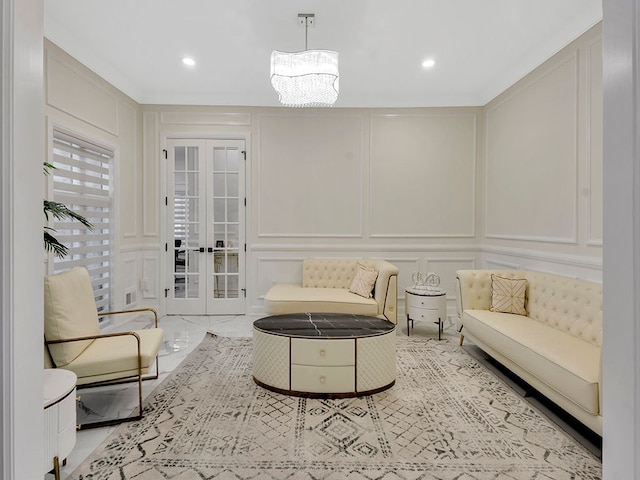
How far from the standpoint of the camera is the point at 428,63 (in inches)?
163

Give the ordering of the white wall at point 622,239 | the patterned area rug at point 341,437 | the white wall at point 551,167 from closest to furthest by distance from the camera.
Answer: the white wall at point 622,239 < the patterned area rug at point 341,437 < the white wall at point 551,167

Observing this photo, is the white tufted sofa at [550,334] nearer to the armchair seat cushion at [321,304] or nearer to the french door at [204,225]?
the armchair seat cushion at [321,304]

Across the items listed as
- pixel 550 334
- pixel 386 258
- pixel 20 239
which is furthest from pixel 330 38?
pixel 20 239

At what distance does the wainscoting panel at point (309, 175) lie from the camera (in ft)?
17.1

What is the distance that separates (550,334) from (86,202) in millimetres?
4607

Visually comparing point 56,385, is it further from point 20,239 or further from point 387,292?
point 387,292

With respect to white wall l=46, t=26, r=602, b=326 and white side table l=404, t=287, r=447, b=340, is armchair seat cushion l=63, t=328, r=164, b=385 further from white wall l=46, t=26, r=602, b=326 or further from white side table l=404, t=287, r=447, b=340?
white side table l=404, t=287, r=447, b=340

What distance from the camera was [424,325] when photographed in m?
4.88

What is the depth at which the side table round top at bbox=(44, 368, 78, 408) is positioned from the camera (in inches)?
66.6

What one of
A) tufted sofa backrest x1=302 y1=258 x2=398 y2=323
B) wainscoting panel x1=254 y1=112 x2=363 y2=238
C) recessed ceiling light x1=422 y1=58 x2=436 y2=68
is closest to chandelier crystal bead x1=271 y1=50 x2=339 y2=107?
recessed ceiling light x1=422 y1=58 x2=436 y2=68

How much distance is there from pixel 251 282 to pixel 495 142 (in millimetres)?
3790

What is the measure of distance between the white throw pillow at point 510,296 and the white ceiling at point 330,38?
2.27 m

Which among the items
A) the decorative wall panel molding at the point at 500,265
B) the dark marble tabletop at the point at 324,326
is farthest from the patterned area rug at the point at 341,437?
the decorative wall panel molding at the point at 500,265

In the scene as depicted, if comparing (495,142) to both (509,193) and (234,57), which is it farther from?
(234,57)
